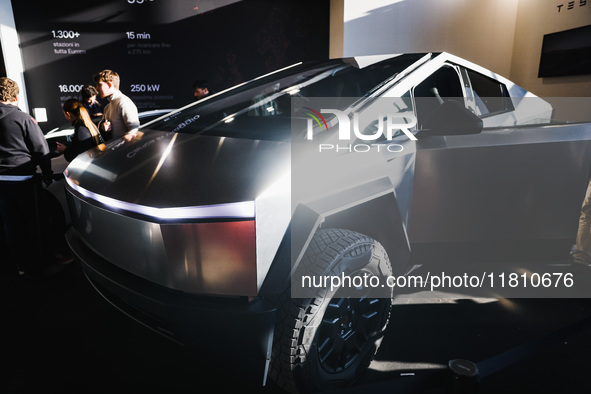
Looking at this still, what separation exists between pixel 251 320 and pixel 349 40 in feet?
21.7

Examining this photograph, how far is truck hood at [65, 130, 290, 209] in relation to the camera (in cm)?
127

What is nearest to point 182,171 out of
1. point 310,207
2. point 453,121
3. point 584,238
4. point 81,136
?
point 310,207

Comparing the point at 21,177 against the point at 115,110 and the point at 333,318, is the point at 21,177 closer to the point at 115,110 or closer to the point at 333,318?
the point at 115,110

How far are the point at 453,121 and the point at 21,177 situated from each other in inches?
103

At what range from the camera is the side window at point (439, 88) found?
7.16ft

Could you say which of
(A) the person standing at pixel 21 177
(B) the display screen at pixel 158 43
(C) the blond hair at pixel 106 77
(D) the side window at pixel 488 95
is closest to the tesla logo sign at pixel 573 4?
(B) the display screen at pixel 158 43

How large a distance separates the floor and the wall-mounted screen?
6415 millimetres

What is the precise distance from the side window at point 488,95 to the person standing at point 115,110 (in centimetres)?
262

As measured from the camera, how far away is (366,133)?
1.61 m

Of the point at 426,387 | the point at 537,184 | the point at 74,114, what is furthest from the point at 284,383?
the point at 74,114

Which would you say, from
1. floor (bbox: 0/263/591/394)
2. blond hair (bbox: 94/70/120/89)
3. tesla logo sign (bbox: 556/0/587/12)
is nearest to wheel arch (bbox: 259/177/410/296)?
floor (bbox: 0/263/591/394)

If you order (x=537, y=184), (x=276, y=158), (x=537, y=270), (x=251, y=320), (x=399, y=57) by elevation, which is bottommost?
(x=537, y=270)

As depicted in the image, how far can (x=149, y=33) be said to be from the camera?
639 centimetres

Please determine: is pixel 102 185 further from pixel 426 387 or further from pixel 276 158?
pixel 426 387
